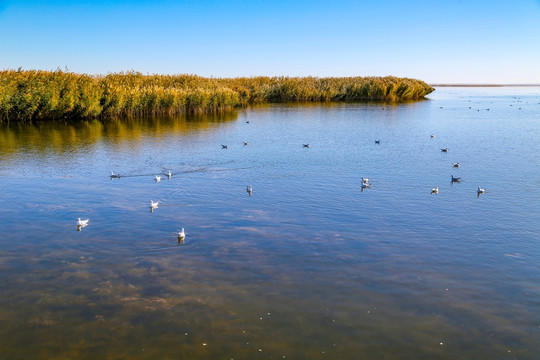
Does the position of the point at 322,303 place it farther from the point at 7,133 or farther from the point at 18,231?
the point at 7,133

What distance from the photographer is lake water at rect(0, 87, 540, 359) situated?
9031 mm

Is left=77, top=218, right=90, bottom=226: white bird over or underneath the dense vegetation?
underneath

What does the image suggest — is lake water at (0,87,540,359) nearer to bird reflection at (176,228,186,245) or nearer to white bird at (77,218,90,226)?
bird reflection at (176,228,186,245)

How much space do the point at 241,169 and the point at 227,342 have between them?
17472 mm

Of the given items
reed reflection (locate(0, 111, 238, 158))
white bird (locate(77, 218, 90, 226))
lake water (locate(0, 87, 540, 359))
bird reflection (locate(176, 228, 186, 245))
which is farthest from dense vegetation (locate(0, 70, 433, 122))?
bird reflection (locate(176, 228, 186, 245))

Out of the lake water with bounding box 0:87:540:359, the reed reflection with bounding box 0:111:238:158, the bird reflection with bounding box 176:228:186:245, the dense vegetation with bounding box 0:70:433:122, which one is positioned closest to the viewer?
the lake water with bounding box 0:87:540:359

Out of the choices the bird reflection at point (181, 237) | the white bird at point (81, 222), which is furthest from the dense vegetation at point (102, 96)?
the bird reflection at point (181, 237)

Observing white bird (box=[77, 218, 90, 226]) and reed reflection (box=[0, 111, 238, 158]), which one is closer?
white bird (box=[77, 218, 90, 226])

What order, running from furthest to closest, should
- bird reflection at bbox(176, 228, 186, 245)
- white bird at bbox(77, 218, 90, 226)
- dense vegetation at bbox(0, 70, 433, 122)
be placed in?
dense vegetation at bbox(0, 70, 433, 122)
white bird at bbox(77, 218, 90, 226)
bird reflection at bbox(176, 228, 186, 245)

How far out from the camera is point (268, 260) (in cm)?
1281

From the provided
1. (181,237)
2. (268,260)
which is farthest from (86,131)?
(268,260)

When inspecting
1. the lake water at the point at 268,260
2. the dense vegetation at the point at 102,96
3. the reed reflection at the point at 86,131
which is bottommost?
the lake water at the point at 268,260

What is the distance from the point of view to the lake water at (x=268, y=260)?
903 cm

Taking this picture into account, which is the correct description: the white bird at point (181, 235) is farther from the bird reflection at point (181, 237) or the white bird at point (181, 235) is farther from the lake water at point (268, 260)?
the lake water at point (268, 260)
